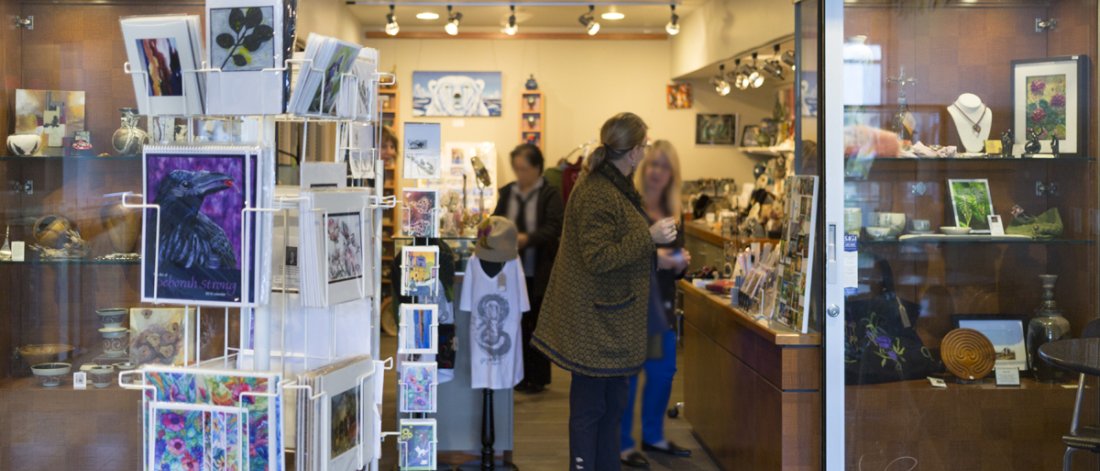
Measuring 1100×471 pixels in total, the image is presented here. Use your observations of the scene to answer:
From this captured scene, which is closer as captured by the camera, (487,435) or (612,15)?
(487,435)

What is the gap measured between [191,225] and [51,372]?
2.06 m

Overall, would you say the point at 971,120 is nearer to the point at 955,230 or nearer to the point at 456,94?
the point at 955,230

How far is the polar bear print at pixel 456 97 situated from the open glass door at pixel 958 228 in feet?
23.4

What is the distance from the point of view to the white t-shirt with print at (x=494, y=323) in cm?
541

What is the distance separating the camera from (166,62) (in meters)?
2.59

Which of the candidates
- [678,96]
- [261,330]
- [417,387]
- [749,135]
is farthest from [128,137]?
[678,96]

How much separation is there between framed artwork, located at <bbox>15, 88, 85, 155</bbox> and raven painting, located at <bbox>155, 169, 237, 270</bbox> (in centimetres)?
193

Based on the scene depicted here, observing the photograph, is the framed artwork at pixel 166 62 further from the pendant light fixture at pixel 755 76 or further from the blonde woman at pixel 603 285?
the pendant light fixture at pixel 755 76

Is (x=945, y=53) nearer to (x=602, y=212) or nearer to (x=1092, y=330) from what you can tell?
(x=1092, y=330)

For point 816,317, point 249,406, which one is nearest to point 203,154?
point 249,406

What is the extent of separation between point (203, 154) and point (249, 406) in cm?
57

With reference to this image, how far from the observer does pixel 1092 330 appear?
162 inches

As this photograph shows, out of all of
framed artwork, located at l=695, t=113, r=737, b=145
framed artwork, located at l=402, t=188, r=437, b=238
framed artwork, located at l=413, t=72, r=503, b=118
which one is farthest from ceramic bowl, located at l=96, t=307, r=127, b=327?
framed artwork, located at l=695, t=113, r=737, b=145

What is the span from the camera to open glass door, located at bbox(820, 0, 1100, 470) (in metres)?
4.33
